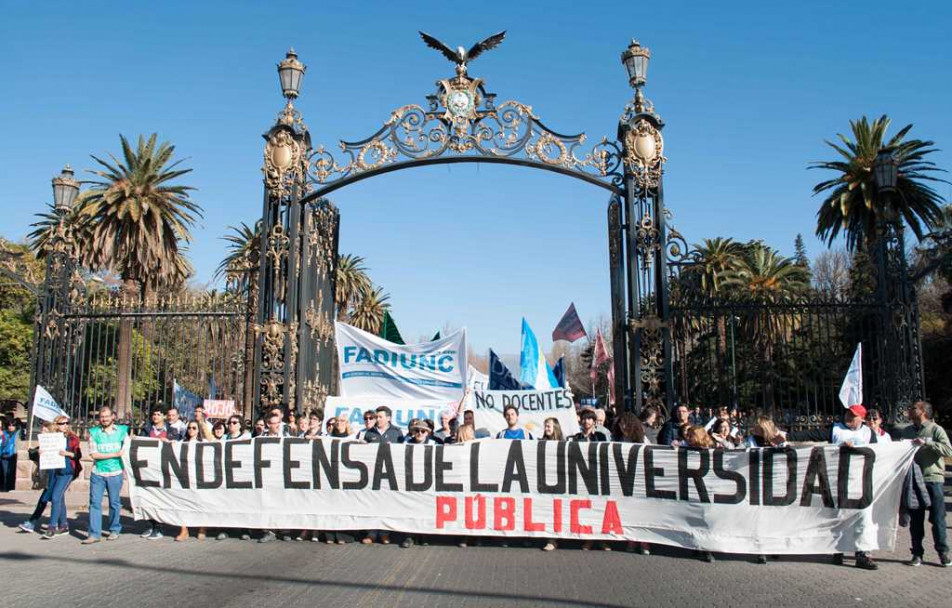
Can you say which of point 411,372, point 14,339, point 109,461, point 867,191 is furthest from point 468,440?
point 14,339

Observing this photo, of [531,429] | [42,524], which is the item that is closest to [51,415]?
[42,524]

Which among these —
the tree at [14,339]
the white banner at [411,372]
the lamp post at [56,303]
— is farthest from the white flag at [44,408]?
the tree at [14,339]

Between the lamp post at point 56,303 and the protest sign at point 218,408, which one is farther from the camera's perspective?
the protest sign at point 218,408

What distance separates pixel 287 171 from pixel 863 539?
10792mm

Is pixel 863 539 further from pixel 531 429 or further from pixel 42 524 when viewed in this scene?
pixel 42 524

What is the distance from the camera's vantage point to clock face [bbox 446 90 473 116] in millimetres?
15023

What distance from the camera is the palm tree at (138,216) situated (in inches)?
1203

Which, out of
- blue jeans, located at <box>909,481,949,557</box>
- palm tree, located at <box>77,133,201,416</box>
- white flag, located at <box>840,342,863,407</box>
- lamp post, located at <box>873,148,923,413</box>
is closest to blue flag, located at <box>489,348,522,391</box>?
white flag, located at <box>840,342,863,407</box>

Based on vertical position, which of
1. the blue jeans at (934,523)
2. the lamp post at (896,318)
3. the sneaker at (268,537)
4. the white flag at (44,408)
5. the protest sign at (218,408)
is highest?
the lamp post at (896,318)

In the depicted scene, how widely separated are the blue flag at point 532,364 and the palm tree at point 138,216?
17.5 metres

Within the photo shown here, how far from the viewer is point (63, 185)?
52.0 feet

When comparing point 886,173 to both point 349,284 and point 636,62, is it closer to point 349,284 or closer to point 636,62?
point 636,62

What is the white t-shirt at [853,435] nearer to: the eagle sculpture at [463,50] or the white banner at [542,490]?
the white banner at [542,490]

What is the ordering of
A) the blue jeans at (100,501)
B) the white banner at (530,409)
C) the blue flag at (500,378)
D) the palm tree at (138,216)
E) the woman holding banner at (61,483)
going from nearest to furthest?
the blue jeans at (100,501) < the woman holding banner at (61,483) < the white banner at (530,409) < the blue flag at (500,378) < the palm tree at (138,216)
